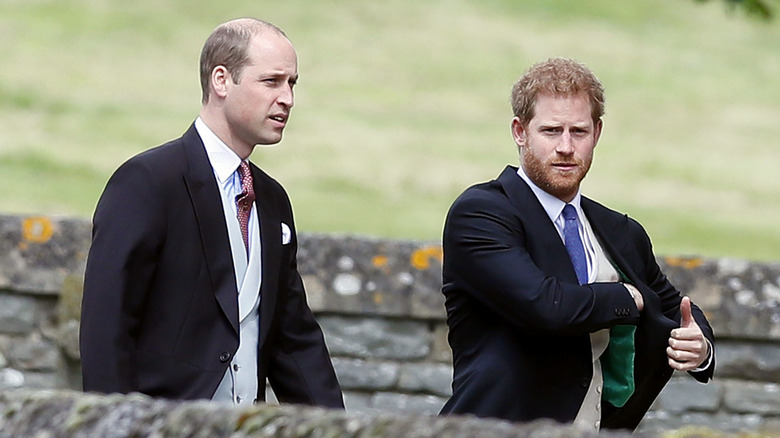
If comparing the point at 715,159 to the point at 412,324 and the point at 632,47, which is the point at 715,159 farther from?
the point at 412,324

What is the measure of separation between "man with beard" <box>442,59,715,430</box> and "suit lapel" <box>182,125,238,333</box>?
1.80 ft

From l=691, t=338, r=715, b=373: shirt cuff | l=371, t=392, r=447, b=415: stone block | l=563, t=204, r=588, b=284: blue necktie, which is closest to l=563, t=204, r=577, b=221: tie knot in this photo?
l=563, t=204, r=588, b=284: blue necktie

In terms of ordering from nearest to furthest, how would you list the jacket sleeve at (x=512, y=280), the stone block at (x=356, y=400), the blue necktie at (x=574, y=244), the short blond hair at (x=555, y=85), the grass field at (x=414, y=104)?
the jacket sleeve at (x=512, y=280) < the short blond hair at (x=555, y=85) < the blue necktie at (x=574, y=244) < the stone block at (x=356, y=400) < the grass field at (x=414, y=104)

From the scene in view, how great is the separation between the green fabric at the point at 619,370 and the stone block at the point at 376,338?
2.13 metres

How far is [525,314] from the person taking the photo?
3334 mm

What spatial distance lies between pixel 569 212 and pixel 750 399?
2331 mm

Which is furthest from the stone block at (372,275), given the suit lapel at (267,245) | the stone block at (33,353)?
the suit lapel at (267,245)

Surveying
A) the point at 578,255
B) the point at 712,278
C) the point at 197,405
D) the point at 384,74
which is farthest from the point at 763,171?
the point at 197,405

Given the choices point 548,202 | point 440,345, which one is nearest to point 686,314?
point 548,202

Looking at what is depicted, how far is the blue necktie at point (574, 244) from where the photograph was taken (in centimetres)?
353

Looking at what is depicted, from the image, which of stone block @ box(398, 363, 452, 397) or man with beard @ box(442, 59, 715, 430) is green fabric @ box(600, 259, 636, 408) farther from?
stone block @ box(398, 363, 452, 397)

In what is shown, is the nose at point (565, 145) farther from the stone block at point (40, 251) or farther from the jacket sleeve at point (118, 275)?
the stone block at point (40, 251)

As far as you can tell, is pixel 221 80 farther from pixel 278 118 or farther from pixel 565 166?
pixel 565 166

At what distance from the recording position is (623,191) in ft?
55.7
